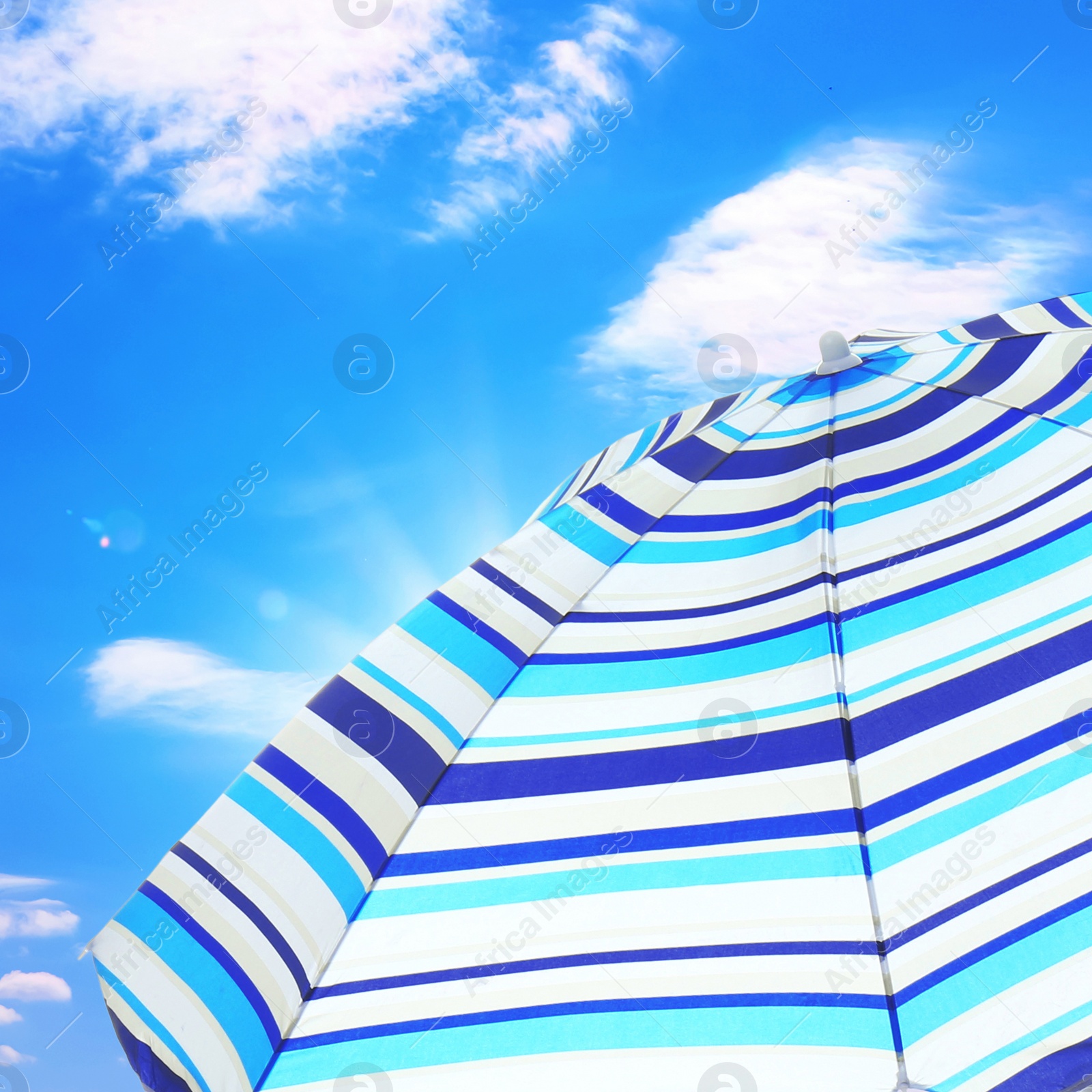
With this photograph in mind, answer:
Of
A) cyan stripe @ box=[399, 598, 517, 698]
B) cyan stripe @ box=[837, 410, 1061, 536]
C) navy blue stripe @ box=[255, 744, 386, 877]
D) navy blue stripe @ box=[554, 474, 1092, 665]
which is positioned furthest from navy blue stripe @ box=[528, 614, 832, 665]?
navy blue stripe @ box=[255, 744, 386, 877]

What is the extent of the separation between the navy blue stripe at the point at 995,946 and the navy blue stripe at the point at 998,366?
132cm

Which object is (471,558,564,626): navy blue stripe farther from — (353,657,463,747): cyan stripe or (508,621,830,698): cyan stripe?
(353,657,463,747): cyan stripe

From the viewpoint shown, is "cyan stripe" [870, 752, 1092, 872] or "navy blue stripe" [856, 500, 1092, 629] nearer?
"cyan stripe" [870, 752, 1092, 872]

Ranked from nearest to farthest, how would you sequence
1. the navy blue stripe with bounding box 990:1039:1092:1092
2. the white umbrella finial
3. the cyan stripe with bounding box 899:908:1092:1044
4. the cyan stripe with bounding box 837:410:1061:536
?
the navy blue stripe with bounding box 990:1039:1092:1092 < the cyan stripe with bounding box 899:908:1092:1044 < the cyan stripe with bounding box 837:410:1061:536 < the white umbrella finial

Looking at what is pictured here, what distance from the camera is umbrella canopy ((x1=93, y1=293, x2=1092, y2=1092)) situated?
5.57 ft

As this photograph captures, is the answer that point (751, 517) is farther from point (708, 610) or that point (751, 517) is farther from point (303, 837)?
point (303, 837)

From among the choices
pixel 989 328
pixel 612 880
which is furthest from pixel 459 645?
pixel 989 328

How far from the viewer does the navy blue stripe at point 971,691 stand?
75.4 inches

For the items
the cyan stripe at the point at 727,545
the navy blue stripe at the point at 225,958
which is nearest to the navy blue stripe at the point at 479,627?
the cyan stripe at the point at 727,545

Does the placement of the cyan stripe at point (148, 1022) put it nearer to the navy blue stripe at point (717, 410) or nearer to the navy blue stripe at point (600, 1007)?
the navy blue stripe at point (600, 1007)

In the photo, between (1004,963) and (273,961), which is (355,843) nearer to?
(273,961)

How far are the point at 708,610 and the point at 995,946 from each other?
3.10 feet

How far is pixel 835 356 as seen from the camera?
242 cm

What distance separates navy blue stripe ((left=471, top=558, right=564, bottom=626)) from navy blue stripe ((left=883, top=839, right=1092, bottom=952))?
106cm
